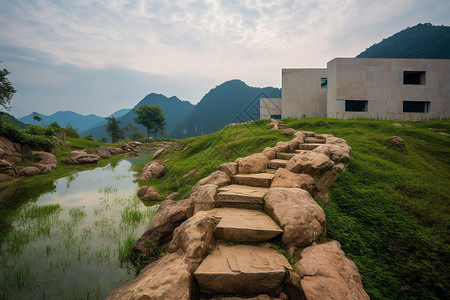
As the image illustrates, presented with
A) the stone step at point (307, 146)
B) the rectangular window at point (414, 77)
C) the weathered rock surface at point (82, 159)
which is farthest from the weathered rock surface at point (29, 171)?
the rectangular window at point (414, 77)

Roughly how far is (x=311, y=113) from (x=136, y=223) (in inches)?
946

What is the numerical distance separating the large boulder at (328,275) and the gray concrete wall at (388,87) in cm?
2057

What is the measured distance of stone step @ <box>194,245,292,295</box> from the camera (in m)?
2.04

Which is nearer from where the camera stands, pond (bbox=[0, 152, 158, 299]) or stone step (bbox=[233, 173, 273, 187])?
pond (bbox=[0, 152, 158, 299])

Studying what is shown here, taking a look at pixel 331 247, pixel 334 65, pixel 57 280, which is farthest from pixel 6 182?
pixel 334 65

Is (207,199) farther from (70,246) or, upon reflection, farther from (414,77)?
(414,77)

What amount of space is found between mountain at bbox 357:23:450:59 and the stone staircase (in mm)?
84588

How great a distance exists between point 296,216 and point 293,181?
122 cm

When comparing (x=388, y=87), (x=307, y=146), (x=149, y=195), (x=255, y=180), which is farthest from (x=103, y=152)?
(x=388, y=87)

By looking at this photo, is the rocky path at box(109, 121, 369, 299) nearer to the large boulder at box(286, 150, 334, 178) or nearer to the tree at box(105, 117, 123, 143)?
the large boulder at box(286, 150, 334, 178)

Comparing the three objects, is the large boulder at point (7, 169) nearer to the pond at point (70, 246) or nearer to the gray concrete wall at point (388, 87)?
the pond at point (70, 246)

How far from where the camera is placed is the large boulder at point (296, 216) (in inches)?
104

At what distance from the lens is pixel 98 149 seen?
21500mm

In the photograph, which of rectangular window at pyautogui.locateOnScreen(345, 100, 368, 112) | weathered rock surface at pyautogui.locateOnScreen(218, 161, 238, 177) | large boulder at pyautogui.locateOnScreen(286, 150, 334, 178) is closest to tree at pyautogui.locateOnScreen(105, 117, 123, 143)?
rectangular window at pyautogui.locateOnScreen(345, 100, 368, 112)
